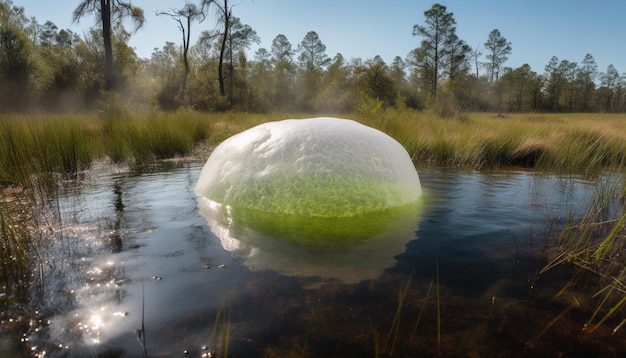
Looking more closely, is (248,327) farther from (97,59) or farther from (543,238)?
(97,59)

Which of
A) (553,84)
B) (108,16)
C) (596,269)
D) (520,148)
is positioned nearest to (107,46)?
(108,16)

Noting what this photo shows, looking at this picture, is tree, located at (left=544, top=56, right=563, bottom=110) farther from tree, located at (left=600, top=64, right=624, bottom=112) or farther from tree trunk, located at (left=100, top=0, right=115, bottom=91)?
tree trunk, located at (left=100, top=0, right=115, bottom=91)

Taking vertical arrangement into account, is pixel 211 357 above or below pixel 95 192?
below

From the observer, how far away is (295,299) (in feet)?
7.09

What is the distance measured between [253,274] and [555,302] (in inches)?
A: 76.5

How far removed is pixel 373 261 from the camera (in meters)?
2.69

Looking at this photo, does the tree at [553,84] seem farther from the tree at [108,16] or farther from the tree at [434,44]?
the tree at [108,16]

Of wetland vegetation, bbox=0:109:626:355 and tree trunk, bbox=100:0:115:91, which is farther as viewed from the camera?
tree trunk, bbox=100:0:115:91

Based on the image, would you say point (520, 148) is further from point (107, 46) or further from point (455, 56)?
point (455, 56)

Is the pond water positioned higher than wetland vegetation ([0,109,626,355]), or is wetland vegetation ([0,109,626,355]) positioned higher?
wetland vegetation ([0,109,626,355])

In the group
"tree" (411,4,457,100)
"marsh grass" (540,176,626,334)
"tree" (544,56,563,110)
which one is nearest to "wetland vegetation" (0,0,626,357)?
"marsh grass" (540,176,626,334)

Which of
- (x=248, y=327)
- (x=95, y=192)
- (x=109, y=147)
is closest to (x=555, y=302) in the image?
(x=248, y=327)

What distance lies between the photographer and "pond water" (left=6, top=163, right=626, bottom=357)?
174cm

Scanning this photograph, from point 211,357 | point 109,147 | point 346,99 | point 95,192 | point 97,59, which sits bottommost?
point 211,357
